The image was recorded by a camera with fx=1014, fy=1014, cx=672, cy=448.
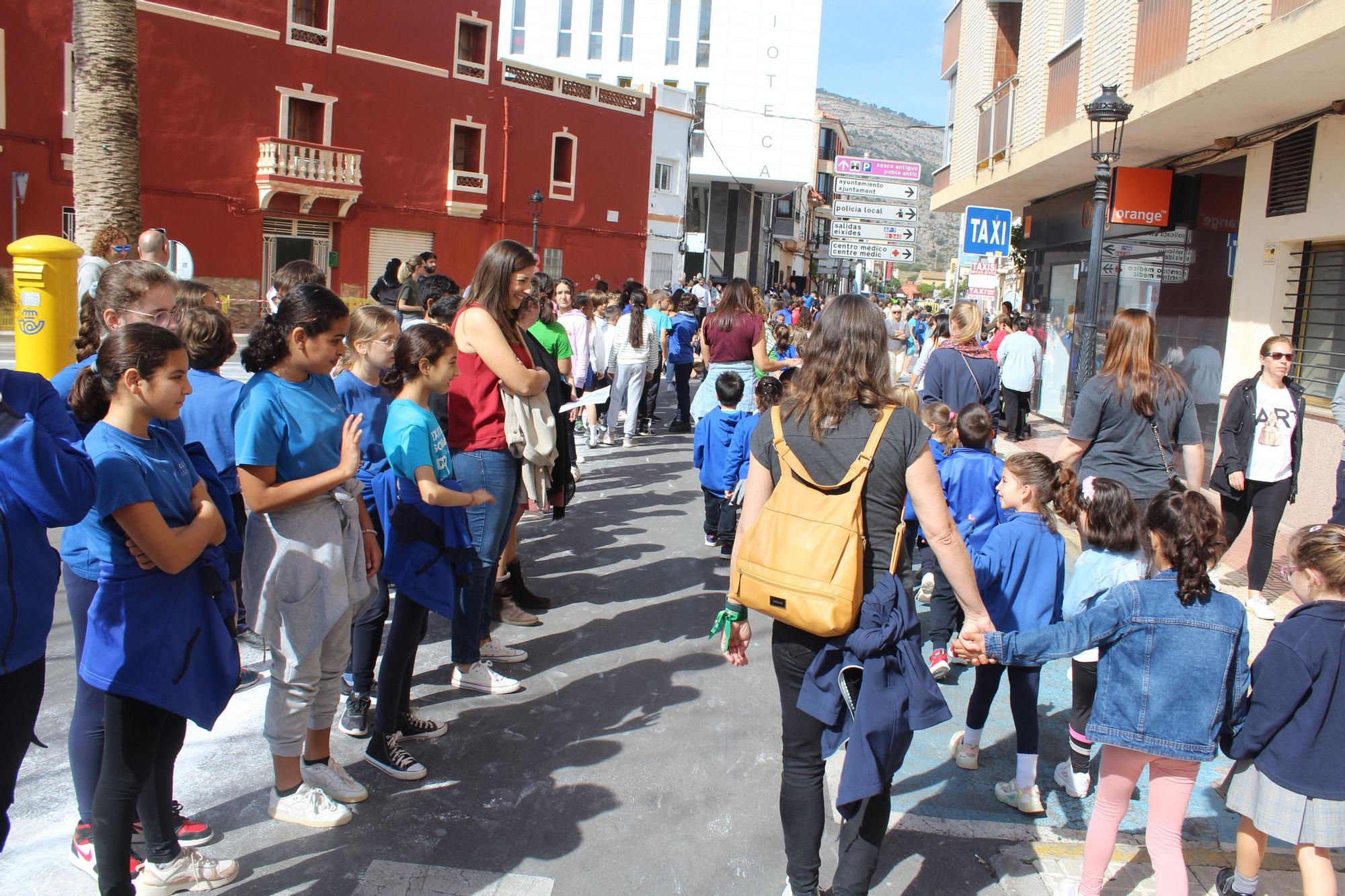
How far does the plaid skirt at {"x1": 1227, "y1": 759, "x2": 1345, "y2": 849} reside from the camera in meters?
3.00

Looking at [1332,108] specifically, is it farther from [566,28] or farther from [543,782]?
[566,28]

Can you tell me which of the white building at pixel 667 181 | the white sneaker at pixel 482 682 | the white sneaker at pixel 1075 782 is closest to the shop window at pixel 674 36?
the white building at pixel 667 181

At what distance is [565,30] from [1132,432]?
151ft

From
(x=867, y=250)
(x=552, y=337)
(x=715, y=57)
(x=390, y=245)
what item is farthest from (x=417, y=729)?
(x=715, y=57)

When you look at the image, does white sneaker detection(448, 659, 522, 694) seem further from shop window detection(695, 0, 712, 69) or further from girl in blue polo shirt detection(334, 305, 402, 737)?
shop window detection(695, 0, 712, 69)

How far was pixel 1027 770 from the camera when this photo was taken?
13.0 ft

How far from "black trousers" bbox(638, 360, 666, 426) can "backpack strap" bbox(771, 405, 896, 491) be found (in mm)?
10246

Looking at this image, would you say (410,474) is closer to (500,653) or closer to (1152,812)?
(500,653)

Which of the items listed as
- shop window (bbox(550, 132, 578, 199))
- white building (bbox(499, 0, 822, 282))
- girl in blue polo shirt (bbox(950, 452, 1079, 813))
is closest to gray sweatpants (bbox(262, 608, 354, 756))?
girl in blue polo shirt (bbox(950, 452, 1079, 813))

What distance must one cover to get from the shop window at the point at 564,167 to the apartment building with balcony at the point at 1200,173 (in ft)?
65.3

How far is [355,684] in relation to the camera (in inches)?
171

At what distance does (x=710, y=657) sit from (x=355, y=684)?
1.95 meters

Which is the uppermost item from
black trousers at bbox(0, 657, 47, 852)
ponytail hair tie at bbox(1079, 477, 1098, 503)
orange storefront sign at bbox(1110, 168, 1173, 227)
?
orange storefront sign at bbox(1110, 168, 1173, 227)

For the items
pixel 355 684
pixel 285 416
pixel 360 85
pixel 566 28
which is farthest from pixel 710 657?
pixel 566 28
